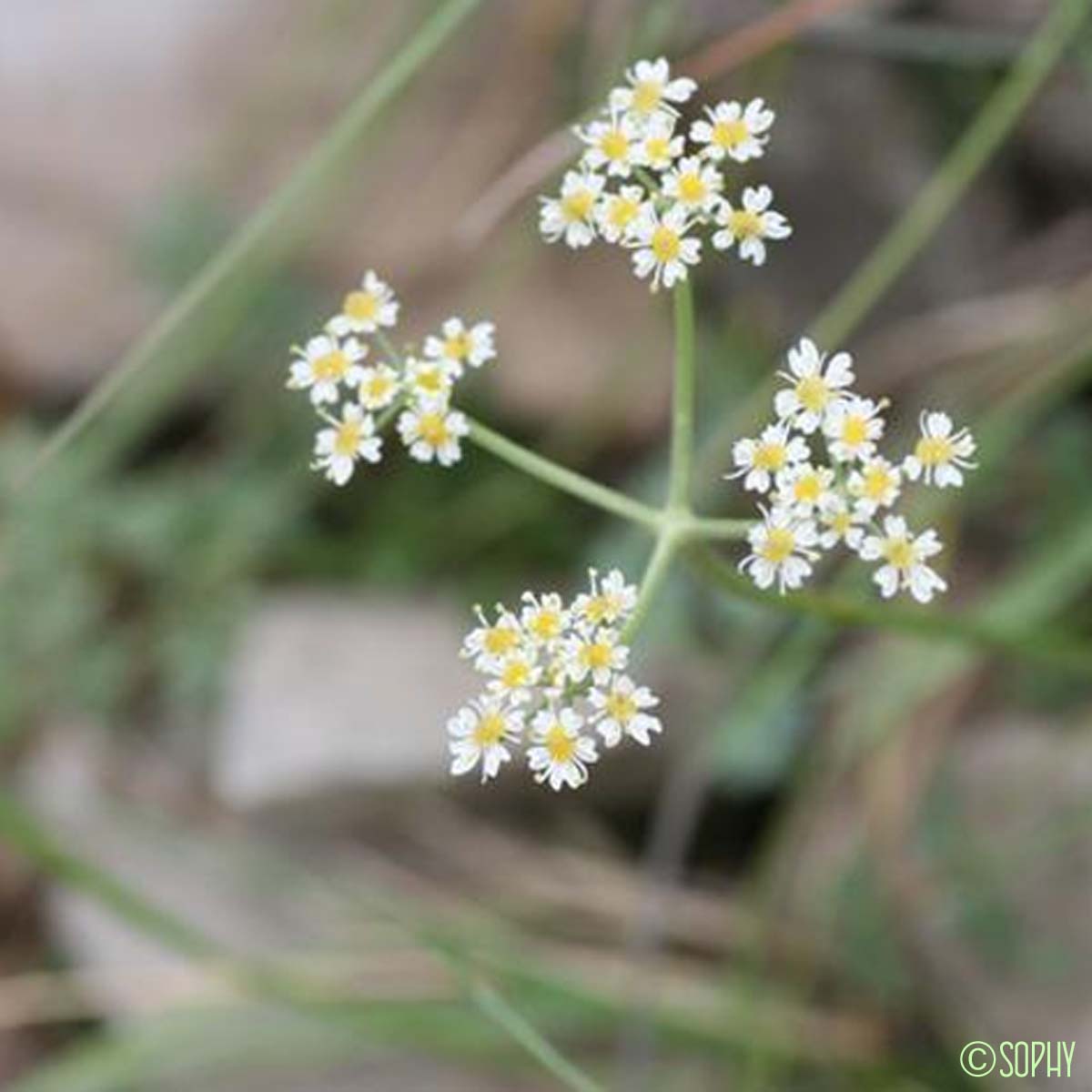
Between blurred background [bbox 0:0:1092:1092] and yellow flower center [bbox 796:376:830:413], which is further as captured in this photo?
blurred background [bbox 0:0:1092:1092]

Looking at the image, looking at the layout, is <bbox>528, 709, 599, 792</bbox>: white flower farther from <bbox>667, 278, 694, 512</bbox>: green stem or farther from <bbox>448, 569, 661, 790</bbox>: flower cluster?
<bbox>667, 278, 694, 512</bbox>: green stem

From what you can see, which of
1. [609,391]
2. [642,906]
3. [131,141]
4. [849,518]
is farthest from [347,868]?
[849,518]

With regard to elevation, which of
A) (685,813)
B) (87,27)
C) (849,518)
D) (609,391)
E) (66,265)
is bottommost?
(849,518)

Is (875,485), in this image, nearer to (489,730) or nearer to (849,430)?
(849,430)

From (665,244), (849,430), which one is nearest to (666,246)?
(665,244)

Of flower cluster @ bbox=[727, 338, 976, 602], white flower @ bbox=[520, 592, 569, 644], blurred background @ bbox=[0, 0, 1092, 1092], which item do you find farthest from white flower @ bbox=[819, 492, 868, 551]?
blurred background @ bbox=[0, 0, 1092, 1092]

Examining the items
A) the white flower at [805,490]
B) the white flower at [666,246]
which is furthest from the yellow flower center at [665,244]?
the white flower at [805,490]

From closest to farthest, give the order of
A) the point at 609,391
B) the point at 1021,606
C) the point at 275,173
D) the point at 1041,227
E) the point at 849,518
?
the point at 849,518 < the point at 1021,606 < the point at 1041,227 < the point at 609,391 < the point at 275,173

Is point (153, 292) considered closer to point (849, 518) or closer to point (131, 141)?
point (131, 141)

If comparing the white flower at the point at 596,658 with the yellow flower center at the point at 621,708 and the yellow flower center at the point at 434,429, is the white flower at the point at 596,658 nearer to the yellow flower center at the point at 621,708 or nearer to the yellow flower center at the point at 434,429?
the yellow flower center at the point at 621,708
